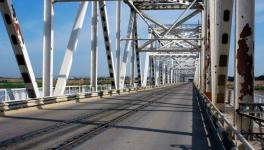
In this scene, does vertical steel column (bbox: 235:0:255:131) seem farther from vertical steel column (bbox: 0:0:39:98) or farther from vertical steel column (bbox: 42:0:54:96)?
vertical steel column (bbox: 42:0:54:96)

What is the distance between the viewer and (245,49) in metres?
12.0

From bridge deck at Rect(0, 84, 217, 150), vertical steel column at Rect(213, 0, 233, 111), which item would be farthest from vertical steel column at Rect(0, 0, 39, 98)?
vertical steel column at Rect(213, 0, 233, 111)

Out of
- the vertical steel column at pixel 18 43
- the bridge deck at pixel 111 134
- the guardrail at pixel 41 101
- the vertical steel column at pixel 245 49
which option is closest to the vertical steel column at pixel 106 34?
the guardrail at pixel 41 101

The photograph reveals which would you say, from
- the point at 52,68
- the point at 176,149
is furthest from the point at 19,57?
the point at 176,149

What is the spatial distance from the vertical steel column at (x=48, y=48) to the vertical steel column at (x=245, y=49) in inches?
912

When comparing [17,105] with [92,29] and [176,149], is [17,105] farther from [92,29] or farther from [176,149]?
[92,29]

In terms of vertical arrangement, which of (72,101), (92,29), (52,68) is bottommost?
(72,101)

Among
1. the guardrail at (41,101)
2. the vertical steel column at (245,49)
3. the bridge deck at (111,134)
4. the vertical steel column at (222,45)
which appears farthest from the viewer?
the guardrail at (41,101)

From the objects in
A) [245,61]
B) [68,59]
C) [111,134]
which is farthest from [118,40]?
[245,61]

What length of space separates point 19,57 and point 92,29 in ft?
62.2

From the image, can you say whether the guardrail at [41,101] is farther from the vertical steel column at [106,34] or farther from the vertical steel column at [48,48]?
the vertical steel column at [106,34]

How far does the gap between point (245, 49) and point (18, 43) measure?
58.0 ft

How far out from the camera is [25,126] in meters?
18.7

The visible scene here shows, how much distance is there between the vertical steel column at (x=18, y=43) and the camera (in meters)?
26.4
